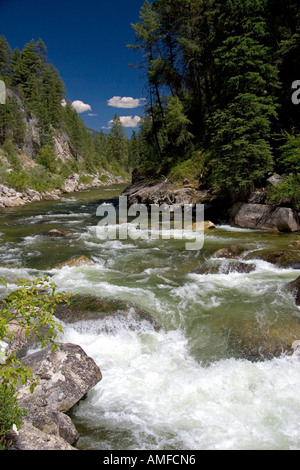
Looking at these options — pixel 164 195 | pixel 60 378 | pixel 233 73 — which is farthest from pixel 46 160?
pixel 60 378

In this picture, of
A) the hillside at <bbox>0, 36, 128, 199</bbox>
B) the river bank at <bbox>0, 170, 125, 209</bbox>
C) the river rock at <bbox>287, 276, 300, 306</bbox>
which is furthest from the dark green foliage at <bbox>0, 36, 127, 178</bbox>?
the river rock at <bbox>287, 276, 300, 306</bbox>

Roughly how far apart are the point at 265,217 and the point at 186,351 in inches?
446

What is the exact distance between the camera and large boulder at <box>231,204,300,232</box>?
567 inches

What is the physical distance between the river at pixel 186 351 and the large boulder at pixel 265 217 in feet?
8.89

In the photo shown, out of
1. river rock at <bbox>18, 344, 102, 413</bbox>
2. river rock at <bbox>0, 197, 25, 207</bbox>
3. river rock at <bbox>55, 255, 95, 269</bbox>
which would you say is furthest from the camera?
river rock at <bbox>0, 197, 25, 207</bbox>

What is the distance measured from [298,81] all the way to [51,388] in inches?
837

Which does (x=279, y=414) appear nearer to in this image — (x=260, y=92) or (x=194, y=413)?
(x=194, y=413)

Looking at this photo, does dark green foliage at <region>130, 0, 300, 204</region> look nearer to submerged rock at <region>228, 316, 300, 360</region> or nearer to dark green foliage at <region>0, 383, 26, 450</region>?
submerged rock at <region>228, 316, 300, 360</region>

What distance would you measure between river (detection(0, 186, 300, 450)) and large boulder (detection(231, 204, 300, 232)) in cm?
271

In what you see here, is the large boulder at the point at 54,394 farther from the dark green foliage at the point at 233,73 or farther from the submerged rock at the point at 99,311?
the dark green foliage at the point at 233,73

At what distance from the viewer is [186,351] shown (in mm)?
6254

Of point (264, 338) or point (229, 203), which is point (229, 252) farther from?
point (229, 203)

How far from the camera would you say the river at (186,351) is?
4320mm

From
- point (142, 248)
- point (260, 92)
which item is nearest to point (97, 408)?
point (142, 248)
